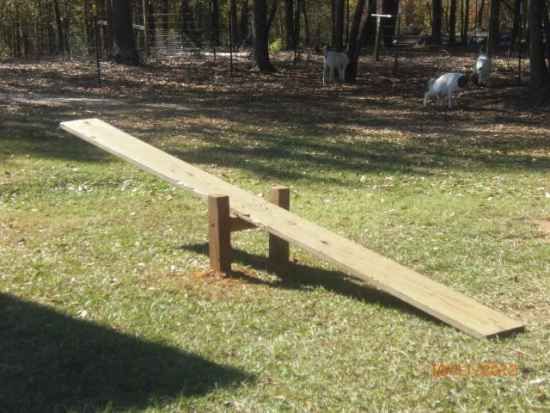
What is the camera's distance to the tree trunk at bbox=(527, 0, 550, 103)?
56.8 feet

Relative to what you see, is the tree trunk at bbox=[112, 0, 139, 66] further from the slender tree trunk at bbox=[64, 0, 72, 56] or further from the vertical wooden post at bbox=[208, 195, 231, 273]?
the vertical wooden post at bbox=[208, 195, 231, 273]

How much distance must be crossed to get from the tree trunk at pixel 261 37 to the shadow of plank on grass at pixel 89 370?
20807 millimetres

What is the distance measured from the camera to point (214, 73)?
25312 mm

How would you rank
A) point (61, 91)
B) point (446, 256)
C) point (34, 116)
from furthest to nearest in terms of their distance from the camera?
1. point (61, 91)
2. point (34, 116)
3. point (446, 256)

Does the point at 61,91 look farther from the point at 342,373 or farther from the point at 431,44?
the point at 431,44

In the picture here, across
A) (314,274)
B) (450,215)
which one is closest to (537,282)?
(314,274)

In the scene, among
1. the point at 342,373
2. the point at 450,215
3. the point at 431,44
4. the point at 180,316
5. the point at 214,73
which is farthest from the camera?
the point at 431,44

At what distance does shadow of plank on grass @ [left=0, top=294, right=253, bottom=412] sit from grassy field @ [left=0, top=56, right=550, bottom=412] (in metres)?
0.01

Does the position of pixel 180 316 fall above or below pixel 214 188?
below

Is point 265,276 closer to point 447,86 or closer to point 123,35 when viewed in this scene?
point 447,86

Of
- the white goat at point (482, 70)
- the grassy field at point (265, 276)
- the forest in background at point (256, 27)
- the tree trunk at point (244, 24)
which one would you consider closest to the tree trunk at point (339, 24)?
the forest in background at point (256, 27)

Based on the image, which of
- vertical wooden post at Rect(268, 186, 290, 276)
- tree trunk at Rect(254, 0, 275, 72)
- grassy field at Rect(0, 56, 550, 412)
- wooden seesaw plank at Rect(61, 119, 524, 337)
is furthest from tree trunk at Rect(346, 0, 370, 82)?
vertical wooden post at Rect(268, 186, 290, 276)

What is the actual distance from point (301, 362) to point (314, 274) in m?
1.84

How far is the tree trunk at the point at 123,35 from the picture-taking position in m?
25.3
